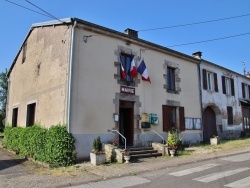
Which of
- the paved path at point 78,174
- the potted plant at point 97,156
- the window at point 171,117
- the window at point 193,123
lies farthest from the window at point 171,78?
the potted plant at point 97,156

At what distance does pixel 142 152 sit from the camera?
453 inches

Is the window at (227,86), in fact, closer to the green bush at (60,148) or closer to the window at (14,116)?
the green bush at (60,148)

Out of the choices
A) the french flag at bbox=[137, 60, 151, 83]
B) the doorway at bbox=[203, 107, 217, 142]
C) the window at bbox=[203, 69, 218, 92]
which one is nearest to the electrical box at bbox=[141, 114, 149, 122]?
the french flag at bbox=[137, 60, 151, 83]

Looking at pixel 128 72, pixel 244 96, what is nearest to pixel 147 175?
pixel 128 72

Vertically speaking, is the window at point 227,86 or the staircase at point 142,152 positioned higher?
the window at point 227,86

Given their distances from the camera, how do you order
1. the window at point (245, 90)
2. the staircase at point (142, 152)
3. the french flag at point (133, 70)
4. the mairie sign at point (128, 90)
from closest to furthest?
the staircase at point (142, 152)
the mairie sign at point (128, 90)
the french flag at point (133, 70)
the window at point (245, 90)

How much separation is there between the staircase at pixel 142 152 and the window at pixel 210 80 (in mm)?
8360

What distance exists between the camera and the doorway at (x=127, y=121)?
12.6m

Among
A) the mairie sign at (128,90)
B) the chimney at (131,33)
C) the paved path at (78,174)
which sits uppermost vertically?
the chimney at (131,33)

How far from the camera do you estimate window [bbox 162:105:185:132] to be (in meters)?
14.3

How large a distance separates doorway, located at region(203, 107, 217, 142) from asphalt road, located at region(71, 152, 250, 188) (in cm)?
921

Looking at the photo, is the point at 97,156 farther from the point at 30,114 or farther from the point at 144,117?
the point at 30,114

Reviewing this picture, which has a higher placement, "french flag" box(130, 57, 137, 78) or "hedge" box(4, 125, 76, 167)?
"french flag" box(130, 57, 137, 78)

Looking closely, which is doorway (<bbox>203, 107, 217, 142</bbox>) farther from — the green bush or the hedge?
the hedge
